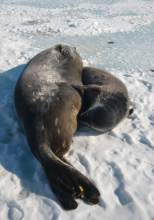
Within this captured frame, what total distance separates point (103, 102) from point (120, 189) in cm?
139

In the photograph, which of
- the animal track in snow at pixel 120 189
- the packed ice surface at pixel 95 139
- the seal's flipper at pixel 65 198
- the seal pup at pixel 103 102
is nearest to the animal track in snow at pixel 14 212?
the packed ice surface at pixel 95 139

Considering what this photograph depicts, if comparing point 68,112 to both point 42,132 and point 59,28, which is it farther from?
point 59,28

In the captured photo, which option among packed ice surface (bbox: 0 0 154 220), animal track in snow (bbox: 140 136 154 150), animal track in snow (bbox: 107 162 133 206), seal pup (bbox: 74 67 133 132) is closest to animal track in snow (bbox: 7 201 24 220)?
packed ice surface (bbox: 0 0 154 220)

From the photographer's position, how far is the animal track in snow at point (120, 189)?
6.85 feet

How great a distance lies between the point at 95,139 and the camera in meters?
2.95

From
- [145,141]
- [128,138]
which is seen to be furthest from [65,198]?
[145,141]

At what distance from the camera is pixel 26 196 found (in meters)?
2.09

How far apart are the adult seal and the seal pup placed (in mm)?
214

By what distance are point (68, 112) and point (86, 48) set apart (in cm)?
329

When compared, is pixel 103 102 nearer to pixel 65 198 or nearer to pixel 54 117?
pixel 54 117

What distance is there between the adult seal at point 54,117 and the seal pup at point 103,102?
21 centimetres

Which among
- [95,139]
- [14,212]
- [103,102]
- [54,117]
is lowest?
[95,139]

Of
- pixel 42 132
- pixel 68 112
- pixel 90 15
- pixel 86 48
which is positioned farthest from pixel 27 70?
pixel 90 15

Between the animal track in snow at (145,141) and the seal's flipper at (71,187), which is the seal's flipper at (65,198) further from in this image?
the animal track in snow at (145,141)
